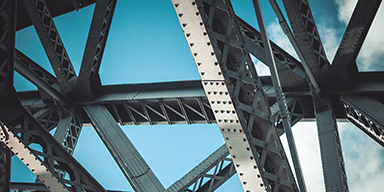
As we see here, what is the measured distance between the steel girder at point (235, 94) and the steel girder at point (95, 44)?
6.00 m

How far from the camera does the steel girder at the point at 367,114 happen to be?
29.5ft

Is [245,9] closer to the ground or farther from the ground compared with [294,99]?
farther from the ground

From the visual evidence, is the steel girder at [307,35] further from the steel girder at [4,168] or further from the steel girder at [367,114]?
the steel girder at [4,168]

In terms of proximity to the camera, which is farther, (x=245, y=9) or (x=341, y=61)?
(x=245, y=9)

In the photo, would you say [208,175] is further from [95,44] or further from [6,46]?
[6,46]

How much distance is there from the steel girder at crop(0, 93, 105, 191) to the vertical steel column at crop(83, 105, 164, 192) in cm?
203

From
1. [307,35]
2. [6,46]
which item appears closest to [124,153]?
[6,46]

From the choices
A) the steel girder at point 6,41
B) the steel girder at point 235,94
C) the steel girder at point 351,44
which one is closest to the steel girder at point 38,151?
the steel girder at point 6,41

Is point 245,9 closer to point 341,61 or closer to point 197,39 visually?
point 341,61

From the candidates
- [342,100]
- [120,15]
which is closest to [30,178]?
[120,15]

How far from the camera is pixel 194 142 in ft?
91.1

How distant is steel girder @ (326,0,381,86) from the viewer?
8.86 meters

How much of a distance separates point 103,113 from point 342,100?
633 cm

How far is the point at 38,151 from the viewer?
7223mm
